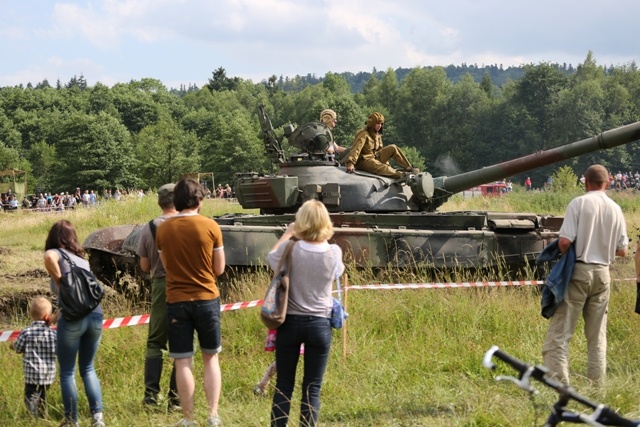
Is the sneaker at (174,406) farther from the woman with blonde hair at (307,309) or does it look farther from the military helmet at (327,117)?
the military helmet at (327,117)

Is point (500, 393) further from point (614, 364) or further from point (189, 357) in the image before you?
point (189, 357)

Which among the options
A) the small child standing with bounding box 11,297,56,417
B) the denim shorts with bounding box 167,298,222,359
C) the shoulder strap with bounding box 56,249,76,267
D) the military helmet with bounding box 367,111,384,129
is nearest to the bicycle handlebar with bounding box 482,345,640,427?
the denim shorts with bounding box 167,298,222,359

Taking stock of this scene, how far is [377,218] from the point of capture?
12.0m

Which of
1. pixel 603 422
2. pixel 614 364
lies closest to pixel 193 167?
pixel 614 364

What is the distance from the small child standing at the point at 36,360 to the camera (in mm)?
6695

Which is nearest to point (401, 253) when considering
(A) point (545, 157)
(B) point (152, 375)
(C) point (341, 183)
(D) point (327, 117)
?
(C) point (341, 183)

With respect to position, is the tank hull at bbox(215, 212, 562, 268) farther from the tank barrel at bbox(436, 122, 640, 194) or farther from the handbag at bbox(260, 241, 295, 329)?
the handbag at bbox(260, 241, 295, 329)

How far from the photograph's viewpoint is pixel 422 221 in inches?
473

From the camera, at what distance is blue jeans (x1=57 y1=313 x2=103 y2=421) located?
6.19 m

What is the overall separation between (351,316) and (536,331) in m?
1.77

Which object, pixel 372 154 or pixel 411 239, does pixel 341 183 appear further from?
pixel 411 239

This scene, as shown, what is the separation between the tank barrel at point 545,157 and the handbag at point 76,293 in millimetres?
7004

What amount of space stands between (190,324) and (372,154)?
7149mm

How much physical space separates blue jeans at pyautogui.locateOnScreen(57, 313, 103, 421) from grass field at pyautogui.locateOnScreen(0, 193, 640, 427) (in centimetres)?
25
